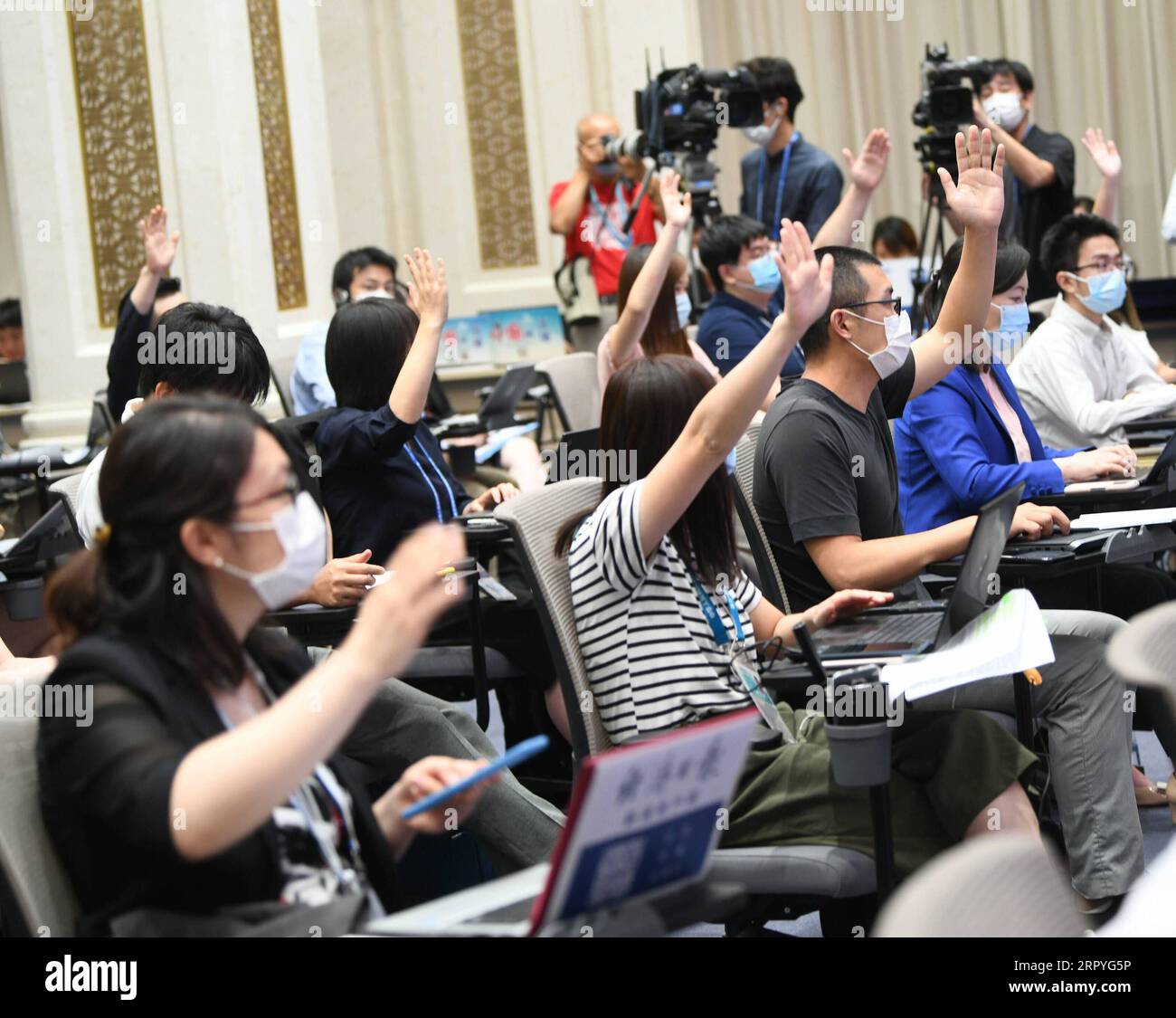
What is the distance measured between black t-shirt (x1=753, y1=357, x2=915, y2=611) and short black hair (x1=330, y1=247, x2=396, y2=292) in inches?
95.7

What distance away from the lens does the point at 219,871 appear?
150 centimetres

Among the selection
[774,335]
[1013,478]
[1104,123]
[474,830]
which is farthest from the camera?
[1104,123]

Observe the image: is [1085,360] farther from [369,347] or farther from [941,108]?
[369,347]

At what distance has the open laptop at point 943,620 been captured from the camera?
2225mm

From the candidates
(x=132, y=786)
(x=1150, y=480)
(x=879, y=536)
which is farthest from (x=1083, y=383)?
(x=132, y=786)

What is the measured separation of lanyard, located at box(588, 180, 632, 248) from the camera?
6078mm

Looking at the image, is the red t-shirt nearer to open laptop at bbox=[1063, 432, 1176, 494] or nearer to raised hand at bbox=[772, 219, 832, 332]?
open laptop at bbox=[1063, 432, 1176, 494]

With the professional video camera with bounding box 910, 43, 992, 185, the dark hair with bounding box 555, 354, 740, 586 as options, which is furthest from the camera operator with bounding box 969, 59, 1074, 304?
the dark hair with bounding box 555, 354, 740, 586

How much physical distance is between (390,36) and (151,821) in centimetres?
626

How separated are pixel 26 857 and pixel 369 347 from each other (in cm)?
180

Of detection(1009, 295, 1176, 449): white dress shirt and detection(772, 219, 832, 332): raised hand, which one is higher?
detection(772, 219, 832, 332): raised hand

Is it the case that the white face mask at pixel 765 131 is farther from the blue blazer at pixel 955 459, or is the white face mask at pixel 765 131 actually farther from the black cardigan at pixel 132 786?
the black cardigan at pixel 132 786
